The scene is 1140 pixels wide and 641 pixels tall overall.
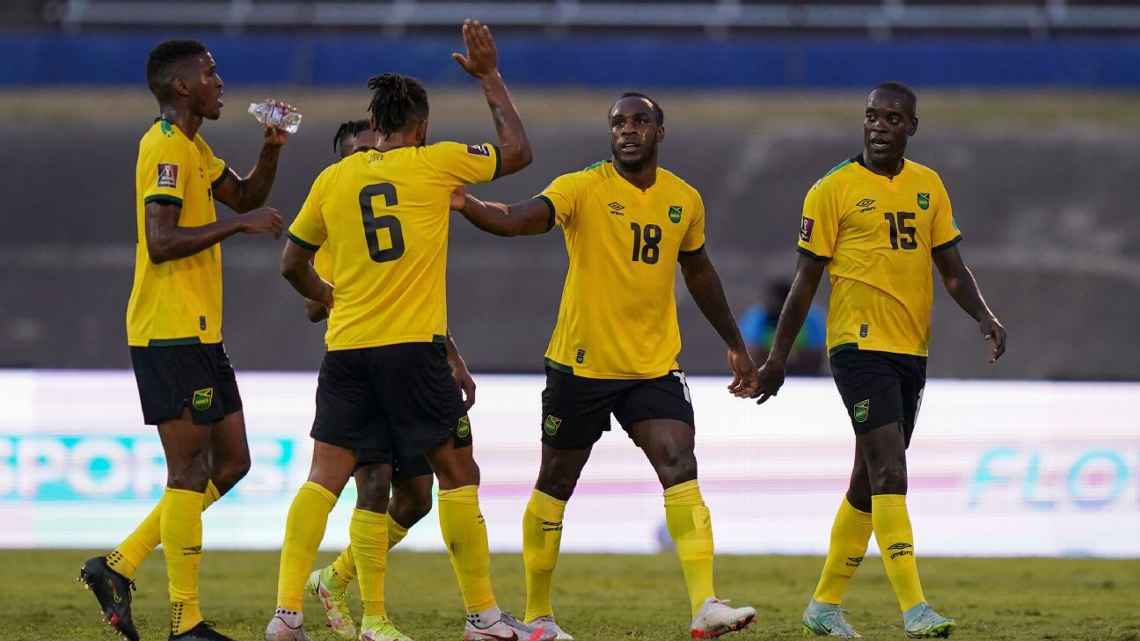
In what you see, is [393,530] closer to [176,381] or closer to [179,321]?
[176,381]

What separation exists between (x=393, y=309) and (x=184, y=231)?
0.99 m

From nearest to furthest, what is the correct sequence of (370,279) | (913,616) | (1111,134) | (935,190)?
(370,279), (913,616), (935,190), (1111,134)

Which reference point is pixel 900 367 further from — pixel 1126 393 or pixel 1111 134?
pixel 1111 134

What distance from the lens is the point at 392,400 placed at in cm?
709

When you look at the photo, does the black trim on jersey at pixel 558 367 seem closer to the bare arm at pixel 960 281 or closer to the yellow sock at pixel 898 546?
the yellow sock at pixel 898 546

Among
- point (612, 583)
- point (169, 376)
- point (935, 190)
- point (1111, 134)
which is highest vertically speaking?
point (1111, 134)

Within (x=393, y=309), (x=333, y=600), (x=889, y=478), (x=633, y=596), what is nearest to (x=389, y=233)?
(x=393, y=309)

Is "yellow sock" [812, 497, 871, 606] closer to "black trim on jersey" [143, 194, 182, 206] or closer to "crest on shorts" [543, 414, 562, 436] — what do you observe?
"crest on shorts" [543, 414, 562, 436]

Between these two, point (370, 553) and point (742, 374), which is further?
point (742, 374)

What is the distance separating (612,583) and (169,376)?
4653mm

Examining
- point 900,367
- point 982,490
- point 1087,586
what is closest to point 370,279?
point 900,367

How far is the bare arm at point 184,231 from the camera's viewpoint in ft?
23.4

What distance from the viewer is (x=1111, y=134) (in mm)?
27031

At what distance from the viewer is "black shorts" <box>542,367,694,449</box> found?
7.79m
